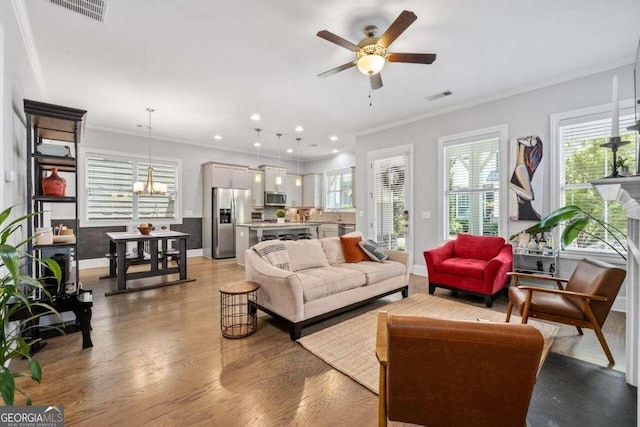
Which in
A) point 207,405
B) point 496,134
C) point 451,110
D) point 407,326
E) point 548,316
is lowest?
point 207,405

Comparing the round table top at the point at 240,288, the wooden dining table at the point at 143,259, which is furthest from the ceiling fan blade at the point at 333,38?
the wooden dining table at the point at 143,259

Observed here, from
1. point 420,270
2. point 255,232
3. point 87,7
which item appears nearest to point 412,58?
point 87,7

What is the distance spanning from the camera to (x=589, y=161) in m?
3.66

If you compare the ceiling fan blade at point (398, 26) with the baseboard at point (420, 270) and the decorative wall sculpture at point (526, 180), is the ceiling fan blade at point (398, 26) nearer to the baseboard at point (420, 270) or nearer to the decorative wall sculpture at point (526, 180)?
the decorative wall sculpture at point (526, 180)

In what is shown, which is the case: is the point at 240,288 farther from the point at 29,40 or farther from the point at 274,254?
the point at 29,40

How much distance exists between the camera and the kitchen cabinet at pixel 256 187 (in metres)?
8.08

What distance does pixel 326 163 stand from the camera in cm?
916

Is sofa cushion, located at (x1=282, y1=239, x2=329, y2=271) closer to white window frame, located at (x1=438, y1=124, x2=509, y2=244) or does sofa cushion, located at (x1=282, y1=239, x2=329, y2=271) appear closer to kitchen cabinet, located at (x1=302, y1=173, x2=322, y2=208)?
white window frame, located at (x1=438, y1=124, x2=509, y2=244)

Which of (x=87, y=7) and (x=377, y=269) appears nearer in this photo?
(x=87, y=7)

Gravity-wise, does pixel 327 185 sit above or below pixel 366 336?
above

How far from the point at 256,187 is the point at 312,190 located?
1933 millimetres

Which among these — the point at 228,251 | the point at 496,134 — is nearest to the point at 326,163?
the point at 228,251

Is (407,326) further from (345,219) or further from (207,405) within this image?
(345,219)

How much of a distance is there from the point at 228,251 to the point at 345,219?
3502 millimetres
